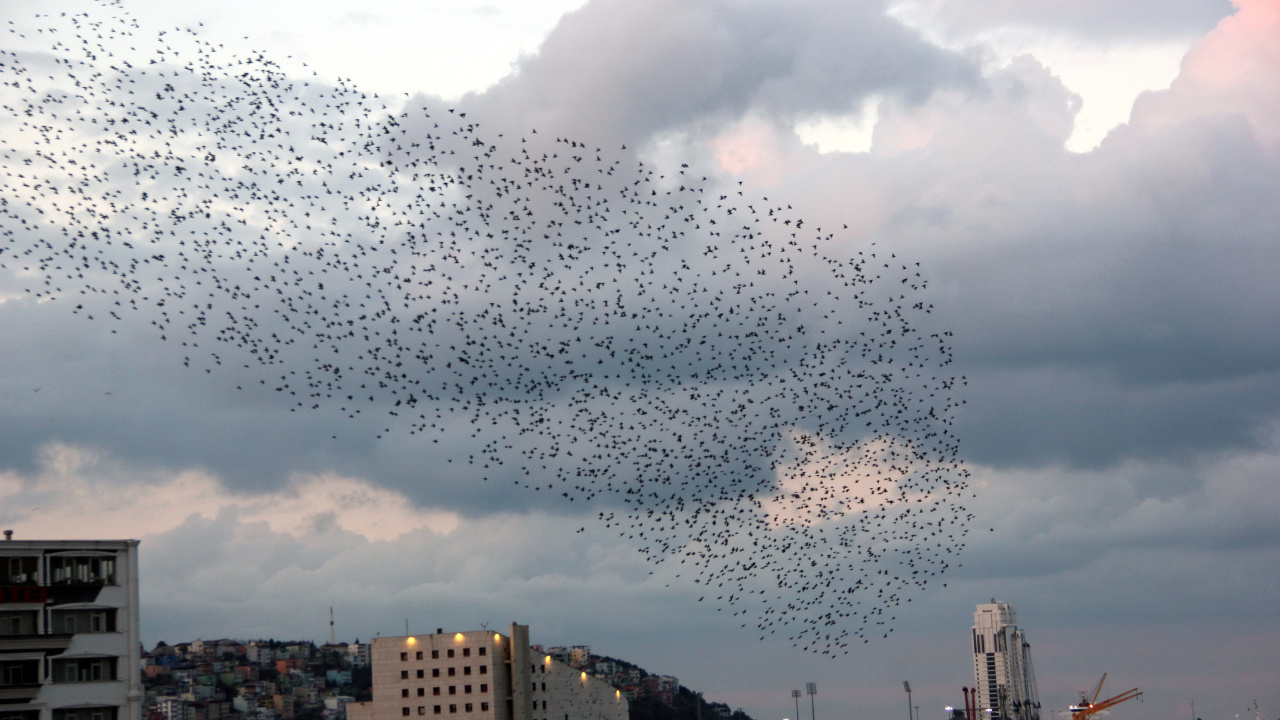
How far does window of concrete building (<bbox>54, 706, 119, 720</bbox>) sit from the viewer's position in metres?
96.3

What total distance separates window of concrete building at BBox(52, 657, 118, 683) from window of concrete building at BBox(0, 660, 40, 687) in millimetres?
1627

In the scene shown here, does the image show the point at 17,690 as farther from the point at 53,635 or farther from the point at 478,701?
the point at 478,701

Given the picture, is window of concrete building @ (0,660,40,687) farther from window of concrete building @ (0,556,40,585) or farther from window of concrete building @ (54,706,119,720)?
window of concrete building @ (0,556,40,585)

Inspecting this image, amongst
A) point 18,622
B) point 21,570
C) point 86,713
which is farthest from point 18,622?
point 86,713

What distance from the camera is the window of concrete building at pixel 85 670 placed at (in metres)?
96.9

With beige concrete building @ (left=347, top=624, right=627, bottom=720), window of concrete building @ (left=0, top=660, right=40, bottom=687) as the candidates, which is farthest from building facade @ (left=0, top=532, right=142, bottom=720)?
beige concrete building @ (left=347, top=624, right=627, bottom=720)

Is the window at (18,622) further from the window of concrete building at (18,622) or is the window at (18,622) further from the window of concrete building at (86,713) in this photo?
the window of concrete building at (86,713)

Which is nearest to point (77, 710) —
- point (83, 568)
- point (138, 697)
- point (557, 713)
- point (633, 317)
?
point (138, 697)

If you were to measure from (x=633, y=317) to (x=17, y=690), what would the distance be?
56.7 meters

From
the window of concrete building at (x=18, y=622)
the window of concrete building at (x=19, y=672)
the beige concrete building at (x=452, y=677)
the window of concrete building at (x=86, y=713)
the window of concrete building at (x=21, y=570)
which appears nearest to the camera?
Result: the window of concrete building at (x=19, y=672)

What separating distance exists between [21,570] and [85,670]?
8.82 metres

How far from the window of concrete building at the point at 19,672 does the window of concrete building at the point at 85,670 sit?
1.63m

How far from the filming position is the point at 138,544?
104 meters

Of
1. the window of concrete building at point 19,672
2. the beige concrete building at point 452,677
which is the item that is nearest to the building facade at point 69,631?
the window of concrete building at point 19,672
